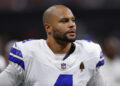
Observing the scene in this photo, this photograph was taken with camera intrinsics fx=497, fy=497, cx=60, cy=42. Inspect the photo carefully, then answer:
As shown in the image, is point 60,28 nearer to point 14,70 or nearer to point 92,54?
point 92,54

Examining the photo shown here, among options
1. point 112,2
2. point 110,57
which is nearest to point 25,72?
point 110,57

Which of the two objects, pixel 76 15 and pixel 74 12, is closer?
pixel 74 12

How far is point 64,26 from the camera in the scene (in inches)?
185

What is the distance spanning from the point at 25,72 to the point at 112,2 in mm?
9425

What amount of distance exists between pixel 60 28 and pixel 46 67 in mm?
402

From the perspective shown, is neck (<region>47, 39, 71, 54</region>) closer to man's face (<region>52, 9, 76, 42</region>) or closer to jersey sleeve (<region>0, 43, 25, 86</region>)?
man's face (<region>52, 9, 76, 42</region>)

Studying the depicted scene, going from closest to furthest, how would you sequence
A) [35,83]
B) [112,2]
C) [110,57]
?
[35,83], [110,57], [112,2]

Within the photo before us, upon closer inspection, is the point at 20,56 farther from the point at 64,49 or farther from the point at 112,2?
the point at 112,2

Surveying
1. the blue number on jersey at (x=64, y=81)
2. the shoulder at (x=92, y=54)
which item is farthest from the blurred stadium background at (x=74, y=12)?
the blue number on jersey at (x=64, y=81)

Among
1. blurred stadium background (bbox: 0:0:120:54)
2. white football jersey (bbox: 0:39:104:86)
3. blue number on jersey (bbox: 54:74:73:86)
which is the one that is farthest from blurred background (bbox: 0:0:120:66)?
blue number on jersey (bbox: 54:74:73:86)

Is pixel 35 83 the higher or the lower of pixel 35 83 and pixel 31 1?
the higher

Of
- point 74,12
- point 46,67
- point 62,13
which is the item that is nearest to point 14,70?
point 46,67

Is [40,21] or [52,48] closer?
[52,48]

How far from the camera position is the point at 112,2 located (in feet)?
45.2
